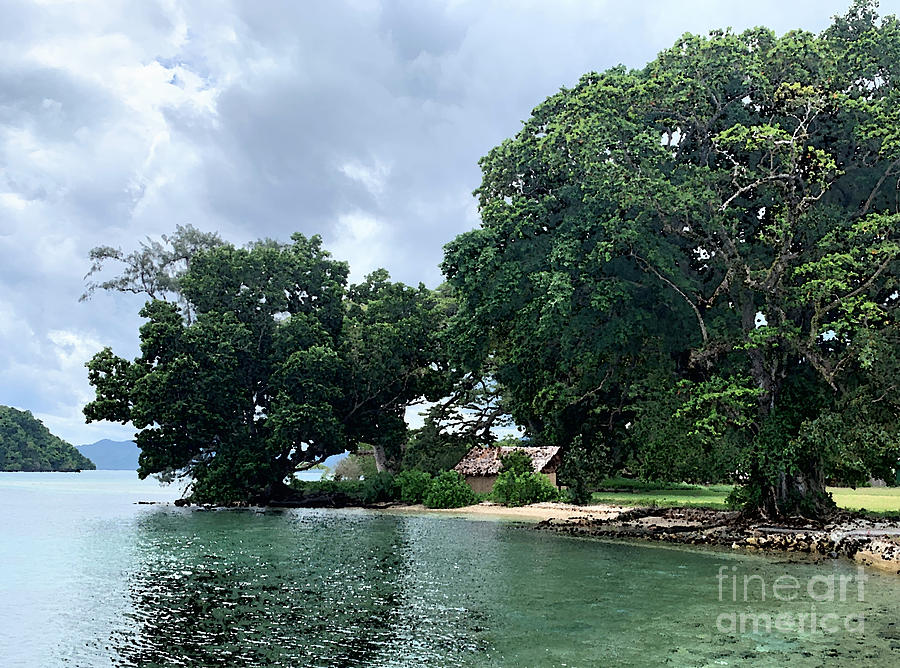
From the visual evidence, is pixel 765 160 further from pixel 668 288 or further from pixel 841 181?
pixel 668 288

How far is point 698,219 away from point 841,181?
7.86 m

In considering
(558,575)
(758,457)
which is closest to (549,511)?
(758,457)

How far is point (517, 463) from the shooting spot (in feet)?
167

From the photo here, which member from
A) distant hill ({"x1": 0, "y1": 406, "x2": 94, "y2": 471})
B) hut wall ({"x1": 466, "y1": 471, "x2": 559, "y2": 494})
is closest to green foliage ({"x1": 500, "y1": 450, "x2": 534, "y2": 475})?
hut wall ({"x1": 466, "y1": 471, "x2": 559, "y2": 494})

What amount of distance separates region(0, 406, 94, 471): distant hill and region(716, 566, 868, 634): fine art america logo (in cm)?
15737

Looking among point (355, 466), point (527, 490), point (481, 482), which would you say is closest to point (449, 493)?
point (481, 482)

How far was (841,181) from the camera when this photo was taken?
3347 centimetres

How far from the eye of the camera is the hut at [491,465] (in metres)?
51.8

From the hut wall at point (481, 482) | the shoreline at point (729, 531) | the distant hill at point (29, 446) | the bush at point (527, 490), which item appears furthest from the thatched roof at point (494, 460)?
the distant hill at point (29, 446)

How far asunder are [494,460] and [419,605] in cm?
3731

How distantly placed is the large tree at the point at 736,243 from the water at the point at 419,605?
8.10m

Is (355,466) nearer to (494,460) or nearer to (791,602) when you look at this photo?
(494,460)

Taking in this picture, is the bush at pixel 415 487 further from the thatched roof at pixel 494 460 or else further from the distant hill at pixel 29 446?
the distant hill at pixel 29 446

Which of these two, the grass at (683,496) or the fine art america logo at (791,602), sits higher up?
the grass at (683,496)
